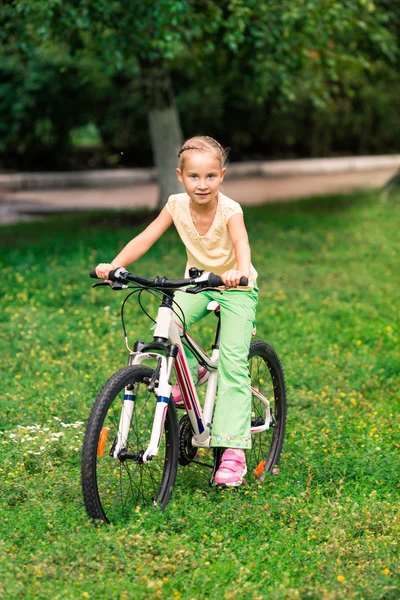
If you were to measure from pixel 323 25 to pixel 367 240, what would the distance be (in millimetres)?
3099

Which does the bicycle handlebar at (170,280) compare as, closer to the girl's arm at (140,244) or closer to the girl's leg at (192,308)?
the girl's arm at (140,244)

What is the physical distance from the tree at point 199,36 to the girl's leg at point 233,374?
645 centimetres

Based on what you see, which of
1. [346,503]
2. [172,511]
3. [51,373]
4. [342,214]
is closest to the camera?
[172,511]

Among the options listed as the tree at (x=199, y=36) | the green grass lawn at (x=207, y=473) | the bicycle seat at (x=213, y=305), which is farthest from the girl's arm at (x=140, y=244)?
the tree at (x=199, y=36)

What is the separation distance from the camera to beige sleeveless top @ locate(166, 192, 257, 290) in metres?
4.47

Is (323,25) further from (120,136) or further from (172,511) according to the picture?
(120,136)

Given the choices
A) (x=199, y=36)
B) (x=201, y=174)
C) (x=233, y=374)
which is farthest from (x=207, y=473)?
(x=199, y=36)

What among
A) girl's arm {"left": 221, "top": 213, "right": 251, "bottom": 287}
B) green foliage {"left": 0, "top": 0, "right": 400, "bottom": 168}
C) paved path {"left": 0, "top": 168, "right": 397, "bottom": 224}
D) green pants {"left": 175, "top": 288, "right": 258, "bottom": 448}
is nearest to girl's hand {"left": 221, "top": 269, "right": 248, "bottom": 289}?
girl's arm {"left": 221, "top": 213, "right": 251, "bottom": 287}

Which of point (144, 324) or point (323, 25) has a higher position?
point (323, 25)

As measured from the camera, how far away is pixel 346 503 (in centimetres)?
463

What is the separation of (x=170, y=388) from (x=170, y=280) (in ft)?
1.63

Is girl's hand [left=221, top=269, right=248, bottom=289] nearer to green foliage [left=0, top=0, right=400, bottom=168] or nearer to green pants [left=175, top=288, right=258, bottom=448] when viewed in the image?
green pants [left=175, top=288, right=258, bottom=448]

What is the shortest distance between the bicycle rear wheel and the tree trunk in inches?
359

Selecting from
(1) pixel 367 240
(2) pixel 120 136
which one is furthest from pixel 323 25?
(2) pixel 120 136
